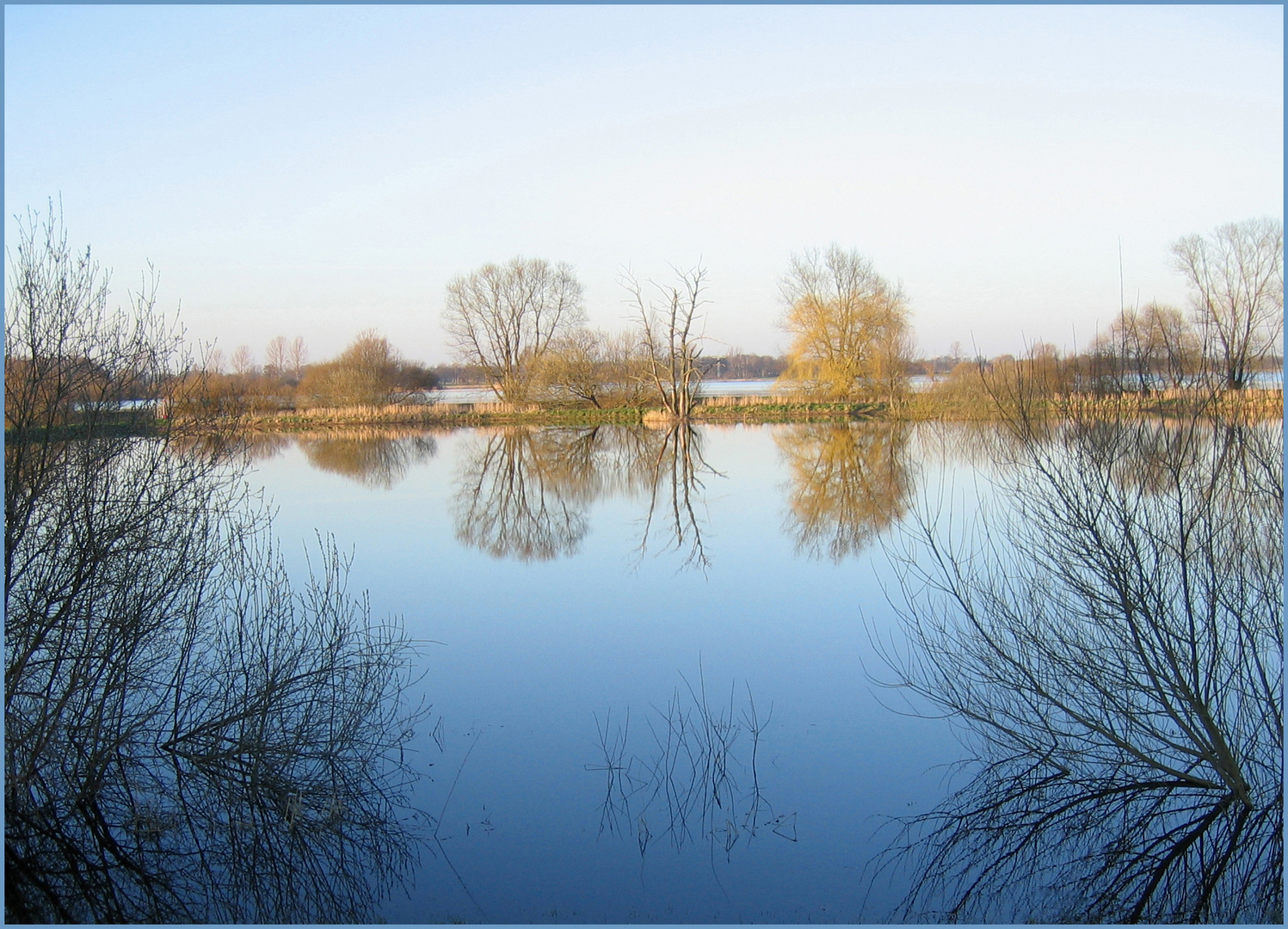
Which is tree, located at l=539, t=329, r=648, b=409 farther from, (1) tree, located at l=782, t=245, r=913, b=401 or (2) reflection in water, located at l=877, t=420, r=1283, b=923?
(2) reflection in water, located at l=877, t=420, r=1283, b=923

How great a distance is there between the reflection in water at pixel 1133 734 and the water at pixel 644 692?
0.43 meters

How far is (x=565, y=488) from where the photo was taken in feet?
59.3

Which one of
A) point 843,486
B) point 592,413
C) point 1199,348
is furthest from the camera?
point 592,413

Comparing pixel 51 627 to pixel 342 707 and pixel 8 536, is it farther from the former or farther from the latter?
pixel 342 707

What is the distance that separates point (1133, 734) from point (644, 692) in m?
3.13

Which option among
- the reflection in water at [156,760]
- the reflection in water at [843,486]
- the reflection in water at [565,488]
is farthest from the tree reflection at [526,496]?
the reflection in water at [156,760]

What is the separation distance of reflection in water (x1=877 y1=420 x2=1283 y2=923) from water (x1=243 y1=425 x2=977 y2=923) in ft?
1.42

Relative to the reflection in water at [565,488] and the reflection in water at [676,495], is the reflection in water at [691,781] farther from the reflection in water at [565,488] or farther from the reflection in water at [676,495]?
the reflection in water at [565,488]

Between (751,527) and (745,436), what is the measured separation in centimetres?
1421

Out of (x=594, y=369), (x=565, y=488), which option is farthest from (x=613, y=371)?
(x=565, y=488)

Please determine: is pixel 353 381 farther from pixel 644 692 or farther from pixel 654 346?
pixel 644 692

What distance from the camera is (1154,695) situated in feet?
16.7

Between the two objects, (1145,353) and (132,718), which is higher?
(1145,353)

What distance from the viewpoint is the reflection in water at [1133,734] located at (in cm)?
451
